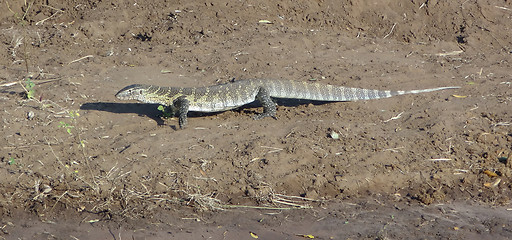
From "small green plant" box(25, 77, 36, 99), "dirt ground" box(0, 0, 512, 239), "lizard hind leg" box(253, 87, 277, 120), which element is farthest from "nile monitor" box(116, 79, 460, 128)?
"small green plant" box(25, 77, 36, 99)

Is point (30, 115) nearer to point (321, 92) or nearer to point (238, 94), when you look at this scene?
point (238, 94)

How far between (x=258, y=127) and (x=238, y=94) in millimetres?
883

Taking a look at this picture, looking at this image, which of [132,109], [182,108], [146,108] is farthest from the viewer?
[146,108]

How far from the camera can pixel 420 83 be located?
10.7 meters

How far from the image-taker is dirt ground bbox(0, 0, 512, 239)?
7.40m

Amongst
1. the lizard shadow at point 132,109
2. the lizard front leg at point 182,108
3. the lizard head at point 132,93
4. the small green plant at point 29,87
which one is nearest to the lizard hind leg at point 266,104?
the lizard shadow at point 132,109

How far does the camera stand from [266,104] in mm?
9672

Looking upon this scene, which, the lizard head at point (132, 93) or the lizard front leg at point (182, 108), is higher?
the lizard head at point (132, 93)

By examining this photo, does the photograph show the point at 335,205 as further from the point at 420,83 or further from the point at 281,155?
the point at 420,83

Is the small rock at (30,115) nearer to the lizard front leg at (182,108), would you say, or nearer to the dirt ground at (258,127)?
the dirt ground at (258,127)

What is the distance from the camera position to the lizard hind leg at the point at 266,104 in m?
9.61

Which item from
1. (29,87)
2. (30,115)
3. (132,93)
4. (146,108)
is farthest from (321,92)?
(29,87)

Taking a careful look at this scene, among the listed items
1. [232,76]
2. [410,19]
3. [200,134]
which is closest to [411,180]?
[200,134]

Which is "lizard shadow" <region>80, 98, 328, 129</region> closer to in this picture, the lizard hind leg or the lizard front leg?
the lizard front leg
